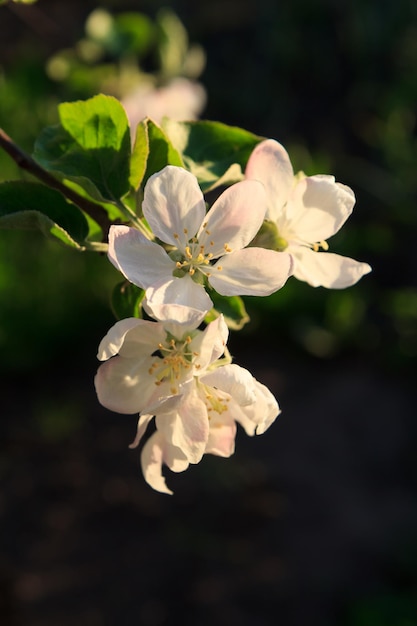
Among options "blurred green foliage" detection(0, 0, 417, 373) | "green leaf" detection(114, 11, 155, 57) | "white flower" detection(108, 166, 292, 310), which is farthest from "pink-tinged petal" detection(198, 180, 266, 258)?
"green leaf" detection(114, 11, 155, 57)

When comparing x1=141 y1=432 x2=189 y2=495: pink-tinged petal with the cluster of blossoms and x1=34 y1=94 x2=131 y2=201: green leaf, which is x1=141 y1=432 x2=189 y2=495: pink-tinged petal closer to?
the cluster of blossoms

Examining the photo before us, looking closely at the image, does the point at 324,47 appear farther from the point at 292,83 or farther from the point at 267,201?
the point at 267,201

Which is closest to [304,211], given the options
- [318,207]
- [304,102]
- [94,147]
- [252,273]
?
[318,207]

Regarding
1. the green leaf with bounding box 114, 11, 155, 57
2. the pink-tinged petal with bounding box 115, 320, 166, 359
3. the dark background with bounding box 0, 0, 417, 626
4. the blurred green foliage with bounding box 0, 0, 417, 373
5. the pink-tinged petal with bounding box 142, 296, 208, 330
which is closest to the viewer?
the pink-tinged petal with bounding box 142, 296, 208, 330

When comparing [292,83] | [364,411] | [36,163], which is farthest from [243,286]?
[292,83]

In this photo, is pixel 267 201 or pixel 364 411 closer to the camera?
pixel 267 201

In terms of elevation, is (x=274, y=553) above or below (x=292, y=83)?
below
